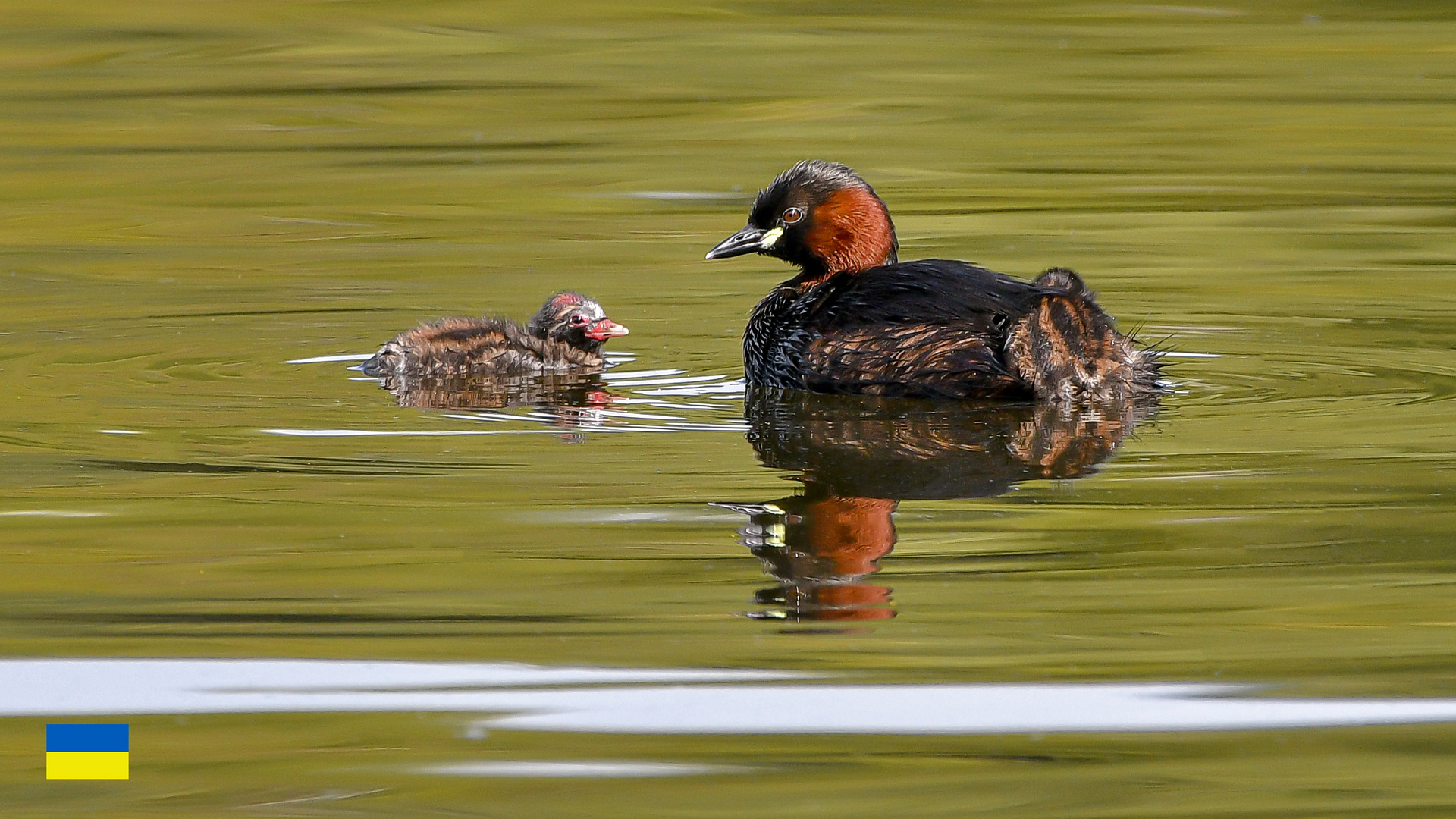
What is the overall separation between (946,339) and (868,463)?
99cm

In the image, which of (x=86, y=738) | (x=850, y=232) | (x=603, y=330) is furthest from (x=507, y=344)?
(x=86, y=738)

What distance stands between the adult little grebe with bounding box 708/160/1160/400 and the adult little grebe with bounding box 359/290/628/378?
0.64 metres

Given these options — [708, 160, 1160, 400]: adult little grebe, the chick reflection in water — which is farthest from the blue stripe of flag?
[708, 160, 1160, 400]: adult little grebe

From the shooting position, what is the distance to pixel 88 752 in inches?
149

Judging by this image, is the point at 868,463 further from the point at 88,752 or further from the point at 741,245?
the point at 88,752

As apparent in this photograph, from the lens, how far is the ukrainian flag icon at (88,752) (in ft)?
12.2

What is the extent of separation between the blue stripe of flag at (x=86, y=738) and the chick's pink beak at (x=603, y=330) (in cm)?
404

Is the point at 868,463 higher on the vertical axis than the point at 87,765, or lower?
higher

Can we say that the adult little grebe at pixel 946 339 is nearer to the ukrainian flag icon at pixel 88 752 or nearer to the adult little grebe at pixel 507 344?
the adult little grebe at pixel 507 344

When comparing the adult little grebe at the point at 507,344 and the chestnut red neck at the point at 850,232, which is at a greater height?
the chestnut red neck at the point at 850,232

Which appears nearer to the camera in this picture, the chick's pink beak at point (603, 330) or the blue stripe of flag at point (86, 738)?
the blue stripe of flag at point (86, 738)

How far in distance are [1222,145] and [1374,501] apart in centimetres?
742

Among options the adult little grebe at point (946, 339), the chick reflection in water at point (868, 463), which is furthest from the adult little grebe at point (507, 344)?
→ the chick reflection in water at point (868, 463)

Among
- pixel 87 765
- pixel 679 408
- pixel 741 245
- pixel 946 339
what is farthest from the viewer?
pixel 741 245
